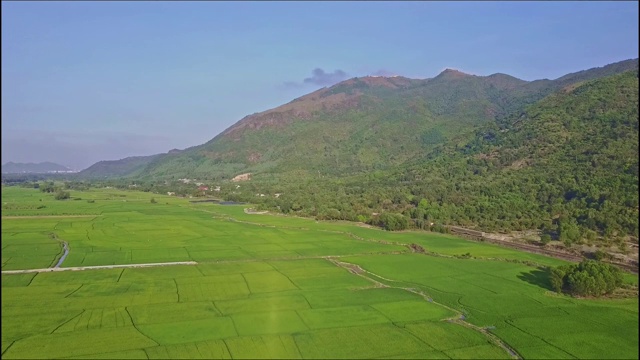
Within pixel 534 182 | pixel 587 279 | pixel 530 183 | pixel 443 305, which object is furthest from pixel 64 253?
pixel 534 182

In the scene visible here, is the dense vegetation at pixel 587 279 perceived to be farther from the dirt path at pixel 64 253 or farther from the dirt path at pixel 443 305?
the dirt path at pixel 64 253

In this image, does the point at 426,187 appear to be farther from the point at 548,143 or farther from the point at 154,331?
the point at 154,331

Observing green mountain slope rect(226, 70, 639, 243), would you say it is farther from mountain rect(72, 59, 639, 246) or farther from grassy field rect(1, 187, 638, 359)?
grassy field rect(1, 187, 638, 359)

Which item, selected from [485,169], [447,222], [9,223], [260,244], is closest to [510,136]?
[485,169]

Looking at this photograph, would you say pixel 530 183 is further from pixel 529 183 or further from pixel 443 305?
pixel 443 305

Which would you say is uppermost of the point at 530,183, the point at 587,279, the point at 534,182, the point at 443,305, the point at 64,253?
the point at 534,182

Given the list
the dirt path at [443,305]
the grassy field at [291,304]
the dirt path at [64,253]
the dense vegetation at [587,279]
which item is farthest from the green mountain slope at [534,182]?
the dirt path at [64,253]

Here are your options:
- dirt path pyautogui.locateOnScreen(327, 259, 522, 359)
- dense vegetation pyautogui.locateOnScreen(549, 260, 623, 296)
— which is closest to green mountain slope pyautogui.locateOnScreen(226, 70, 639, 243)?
dense vegetation pyautogui.locateOnScreen(549, 260, 623, 296)
